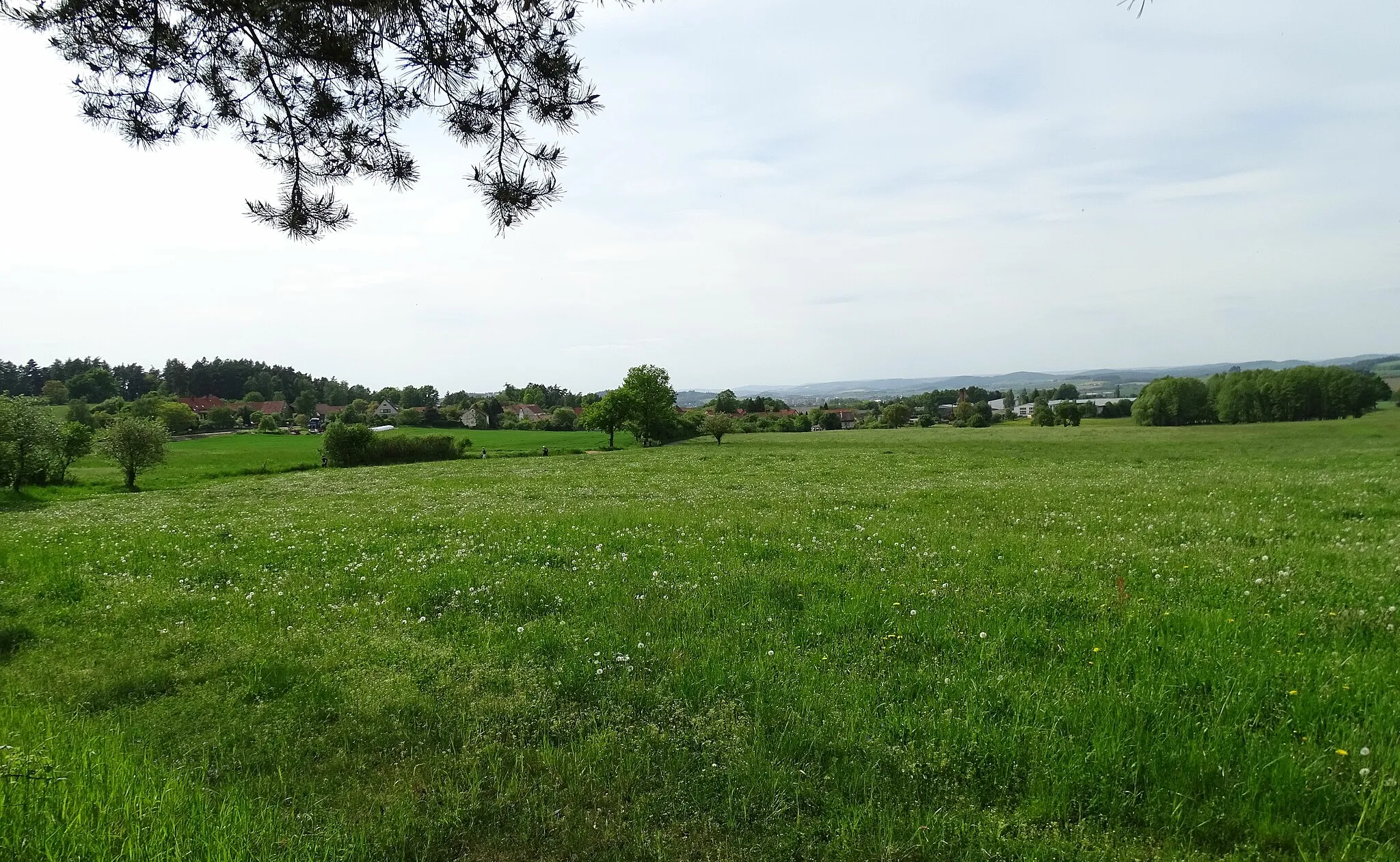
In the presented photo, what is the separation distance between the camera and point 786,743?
448 centimetres

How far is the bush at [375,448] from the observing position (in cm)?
5831

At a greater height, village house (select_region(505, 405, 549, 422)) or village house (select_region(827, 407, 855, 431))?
village house (select_region(505, 405, 549, 422))

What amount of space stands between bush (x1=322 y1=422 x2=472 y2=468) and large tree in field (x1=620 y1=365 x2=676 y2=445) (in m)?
20.2

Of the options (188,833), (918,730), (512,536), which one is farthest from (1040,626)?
(512,536)

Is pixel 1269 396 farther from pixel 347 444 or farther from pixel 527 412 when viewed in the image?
pixel 527 412

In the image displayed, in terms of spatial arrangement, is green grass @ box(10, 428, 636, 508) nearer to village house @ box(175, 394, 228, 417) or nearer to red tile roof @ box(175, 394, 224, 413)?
village house @ box(175, 394, 228, 417)

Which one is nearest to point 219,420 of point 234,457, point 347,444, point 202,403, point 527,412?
point 202,403

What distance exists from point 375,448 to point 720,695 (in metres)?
63.1

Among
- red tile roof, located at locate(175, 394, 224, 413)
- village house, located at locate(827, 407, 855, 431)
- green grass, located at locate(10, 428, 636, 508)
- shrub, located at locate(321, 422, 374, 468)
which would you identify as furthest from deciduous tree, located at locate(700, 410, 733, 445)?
red tile roof, located at locate(175, 394, 224, 413)

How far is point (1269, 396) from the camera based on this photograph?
49.2 metres

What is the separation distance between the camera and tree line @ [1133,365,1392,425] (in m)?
42.0

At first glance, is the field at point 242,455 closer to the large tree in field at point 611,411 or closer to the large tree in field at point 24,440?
the large tree in field at point 24,440

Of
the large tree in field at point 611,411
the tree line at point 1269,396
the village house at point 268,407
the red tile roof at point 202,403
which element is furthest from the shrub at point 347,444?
the red tile roof at point 202,403

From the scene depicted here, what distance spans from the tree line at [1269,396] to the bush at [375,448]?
71.0 metres
